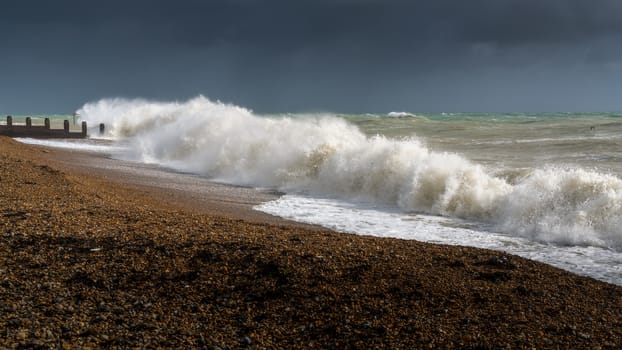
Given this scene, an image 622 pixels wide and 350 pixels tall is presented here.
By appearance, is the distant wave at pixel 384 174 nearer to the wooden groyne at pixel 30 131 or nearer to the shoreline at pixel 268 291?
the shoreline at pixel 268 291

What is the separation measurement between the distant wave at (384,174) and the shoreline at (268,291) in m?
3.11

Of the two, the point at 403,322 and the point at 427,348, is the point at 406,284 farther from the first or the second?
the point at 427,348

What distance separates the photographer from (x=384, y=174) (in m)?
13.2

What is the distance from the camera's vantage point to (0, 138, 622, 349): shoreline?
13.3 feet

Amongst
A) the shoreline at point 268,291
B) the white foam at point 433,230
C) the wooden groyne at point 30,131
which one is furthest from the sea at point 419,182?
the wooden groyne at point 30,131

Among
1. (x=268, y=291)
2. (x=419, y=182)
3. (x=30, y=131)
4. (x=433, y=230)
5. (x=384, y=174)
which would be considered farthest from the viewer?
(x=30, y=131)

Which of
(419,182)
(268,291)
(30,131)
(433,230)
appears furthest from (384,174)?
(30,131)

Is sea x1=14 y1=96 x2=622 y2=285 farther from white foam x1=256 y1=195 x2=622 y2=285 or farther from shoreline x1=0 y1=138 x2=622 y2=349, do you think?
shoreline x1=0 y1=138 x2=622 y2=349

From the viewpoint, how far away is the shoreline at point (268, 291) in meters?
4.05

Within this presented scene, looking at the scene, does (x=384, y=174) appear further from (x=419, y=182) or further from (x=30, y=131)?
(x=30, y=131)

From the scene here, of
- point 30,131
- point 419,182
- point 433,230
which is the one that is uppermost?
point 30,131

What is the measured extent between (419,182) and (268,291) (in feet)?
24.8

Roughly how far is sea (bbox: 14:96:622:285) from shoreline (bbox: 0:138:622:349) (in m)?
1.63

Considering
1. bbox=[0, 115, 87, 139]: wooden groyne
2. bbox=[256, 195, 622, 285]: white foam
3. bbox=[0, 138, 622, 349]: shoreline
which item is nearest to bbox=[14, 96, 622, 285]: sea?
bbox=[256, 195, 622, 285]: white foam
